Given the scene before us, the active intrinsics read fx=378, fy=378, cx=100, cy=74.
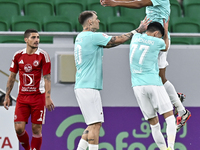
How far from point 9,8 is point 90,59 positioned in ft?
14.3

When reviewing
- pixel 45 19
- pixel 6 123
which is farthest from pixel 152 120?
pixel 45 19

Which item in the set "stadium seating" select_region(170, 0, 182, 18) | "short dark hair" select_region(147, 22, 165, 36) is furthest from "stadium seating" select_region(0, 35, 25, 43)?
"stadium seating" select_region(170, 0, 182, 18)

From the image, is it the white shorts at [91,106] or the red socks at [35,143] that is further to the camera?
the red socks at [35,143]

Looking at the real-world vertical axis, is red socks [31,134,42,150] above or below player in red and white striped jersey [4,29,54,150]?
below

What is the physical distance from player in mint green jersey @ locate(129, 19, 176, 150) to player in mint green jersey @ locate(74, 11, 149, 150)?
0.18 m

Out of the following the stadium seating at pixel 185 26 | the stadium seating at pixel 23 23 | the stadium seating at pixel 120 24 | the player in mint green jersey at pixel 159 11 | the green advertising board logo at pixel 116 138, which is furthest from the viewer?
the stadium seating at pixel 185 26

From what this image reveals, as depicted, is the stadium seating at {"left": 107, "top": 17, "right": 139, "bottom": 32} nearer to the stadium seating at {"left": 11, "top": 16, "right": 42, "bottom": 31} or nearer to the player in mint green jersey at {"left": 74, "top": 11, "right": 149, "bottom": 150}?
the stadium seating at {"left": 11, "top": 16, "right": 42, "bottom": 31}

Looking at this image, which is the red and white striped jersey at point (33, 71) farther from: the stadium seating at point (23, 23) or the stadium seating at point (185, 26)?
the stadium seating at point (185, 26)

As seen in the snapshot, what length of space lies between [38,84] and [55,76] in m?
0.77

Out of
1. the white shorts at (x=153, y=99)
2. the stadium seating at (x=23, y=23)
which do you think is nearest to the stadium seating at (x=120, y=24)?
the stadium seating at (x=23, y=23)

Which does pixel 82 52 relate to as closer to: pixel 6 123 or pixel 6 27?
pixel 6 123

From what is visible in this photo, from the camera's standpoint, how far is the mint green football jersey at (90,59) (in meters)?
5.14

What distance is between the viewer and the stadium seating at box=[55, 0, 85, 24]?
8.97 meters

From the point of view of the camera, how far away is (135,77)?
5.32 meters
